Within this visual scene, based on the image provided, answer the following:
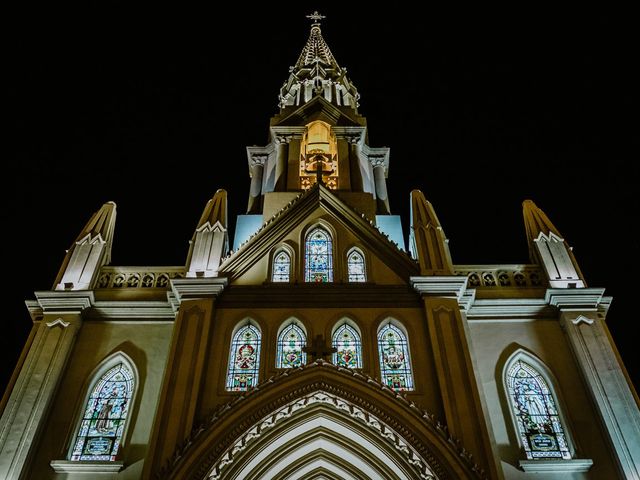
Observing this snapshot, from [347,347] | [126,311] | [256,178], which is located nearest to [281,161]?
[256,178]

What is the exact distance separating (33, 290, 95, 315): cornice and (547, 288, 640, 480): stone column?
13362 millimetres

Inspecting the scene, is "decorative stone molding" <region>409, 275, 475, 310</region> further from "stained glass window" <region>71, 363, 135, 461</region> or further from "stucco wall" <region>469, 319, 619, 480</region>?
"stained glass window" <region>71, 363, 135, 461</region>

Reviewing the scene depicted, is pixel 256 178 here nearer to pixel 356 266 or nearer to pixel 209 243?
pixel 209 243

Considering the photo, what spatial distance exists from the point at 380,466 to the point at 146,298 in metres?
8.38

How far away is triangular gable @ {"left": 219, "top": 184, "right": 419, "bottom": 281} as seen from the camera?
2111 cm

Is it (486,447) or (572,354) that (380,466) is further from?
(572,354)

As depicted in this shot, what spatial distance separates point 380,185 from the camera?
104ft

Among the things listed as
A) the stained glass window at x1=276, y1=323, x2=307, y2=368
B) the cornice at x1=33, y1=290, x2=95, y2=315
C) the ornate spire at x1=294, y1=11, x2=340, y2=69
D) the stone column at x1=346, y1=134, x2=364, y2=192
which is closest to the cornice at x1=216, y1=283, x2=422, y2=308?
the stained glass window at x1=276, y1=323, x2=307, y2=368

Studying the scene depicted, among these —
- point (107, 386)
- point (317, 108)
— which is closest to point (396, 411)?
point (107, 386)

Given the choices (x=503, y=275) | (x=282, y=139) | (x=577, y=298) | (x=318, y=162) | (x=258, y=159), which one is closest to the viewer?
(x=577, y=298)

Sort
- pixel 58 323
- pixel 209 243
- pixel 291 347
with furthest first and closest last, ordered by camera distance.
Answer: pixel 209 243 < pixel 58 323 < pixel 291 347

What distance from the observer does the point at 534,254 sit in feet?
71.3

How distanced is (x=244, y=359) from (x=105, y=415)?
149 inches

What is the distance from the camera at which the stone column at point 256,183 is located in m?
29.8
